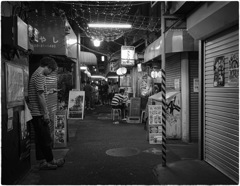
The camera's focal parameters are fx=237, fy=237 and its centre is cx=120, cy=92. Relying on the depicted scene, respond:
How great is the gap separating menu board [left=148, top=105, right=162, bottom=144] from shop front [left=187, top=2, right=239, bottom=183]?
2.34 meters

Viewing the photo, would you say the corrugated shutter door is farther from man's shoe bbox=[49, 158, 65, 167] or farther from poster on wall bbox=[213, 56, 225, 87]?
man's shoe bbox=[49, 158, 65, 167]

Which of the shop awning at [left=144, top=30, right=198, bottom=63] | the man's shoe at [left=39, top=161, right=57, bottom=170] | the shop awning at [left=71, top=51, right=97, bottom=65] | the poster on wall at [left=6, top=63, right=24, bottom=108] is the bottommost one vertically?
the man's shoe at [left=39, top=161, right=57, bottom=170]

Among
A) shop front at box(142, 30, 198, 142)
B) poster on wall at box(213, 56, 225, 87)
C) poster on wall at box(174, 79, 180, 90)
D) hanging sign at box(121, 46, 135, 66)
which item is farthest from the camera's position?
hanging sign at box(121, 46, 135, 66)

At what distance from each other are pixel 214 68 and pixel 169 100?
3.93m

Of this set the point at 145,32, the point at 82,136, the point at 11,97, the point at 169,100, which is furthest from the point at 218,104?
the point at 145,32

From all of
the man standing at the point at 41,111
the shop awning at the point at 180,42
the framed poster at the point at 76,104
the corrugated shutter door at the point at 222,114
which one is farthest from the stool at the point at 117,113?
the man standing at the point at 41,111

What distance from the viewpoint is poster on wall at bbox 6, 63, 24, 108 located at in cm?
479

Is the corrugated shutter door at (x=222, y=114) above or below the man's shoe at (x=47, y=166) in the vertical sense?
above

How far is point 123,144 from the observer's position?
30.3 feet

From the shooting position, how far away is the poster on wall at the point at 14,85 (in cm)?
479

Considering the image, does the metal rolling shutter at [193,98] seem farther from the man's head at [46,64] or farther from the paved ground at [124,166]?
the man's head at [46,64]

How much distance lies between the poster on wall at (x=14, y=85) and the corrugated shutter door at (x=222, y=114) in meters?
4.83

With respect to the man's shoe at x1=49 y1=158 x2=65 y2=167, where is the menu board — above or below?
above

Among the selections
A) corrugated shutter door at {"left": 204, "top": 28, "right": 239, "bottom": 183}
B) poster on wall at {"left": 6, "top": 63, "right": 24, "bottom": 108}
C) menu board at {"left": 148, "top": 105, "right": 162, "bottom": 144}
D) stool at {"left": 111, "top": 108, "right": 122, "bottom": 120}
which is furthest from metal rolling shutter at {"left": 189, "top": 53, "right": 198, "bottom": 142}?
stool at {"left": 111, "top": 108, "right": 122, "bottom": 120}
